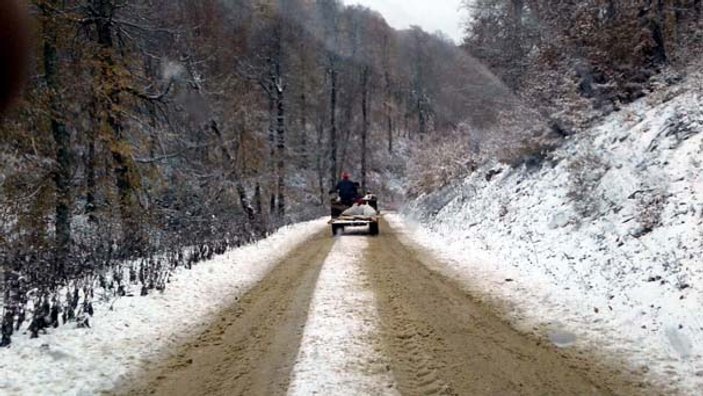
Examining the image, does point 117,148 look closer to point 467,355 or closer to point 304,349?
point 304,349

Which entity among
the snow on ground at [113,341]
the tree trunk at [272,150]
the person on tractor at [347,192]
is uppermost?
the tree trunk at [272,150]

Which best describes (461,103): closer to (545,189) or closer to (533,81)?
(533,81)

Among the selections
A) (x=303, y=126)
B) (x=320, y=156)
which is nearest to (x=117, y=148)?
(x=303, y=126)

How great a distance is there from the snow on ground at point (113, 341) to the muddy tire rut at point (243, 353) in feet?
0.92

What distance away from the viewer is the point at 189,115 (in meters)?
19.0

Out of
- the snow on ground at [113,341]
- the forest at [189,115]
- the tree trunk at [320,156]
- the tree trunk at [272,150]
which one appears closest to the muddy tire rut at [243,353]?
the snow on ground at [113,341]

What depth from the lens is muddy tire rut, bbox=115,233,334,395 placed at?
4.60m

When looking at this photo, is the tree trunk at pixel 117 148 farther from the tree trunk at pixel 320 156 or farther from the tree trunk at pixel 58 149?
the tree trunk at pixel 320 156

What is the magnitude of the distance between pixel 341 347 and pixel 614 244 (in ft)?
17.8

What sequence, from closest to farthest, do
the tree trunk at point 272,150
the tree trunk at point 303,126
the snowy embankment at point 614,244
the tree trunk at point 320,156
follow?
1. the snowy embankment at point 614,244
2. the tree trunk at point 272,150
3. the tree trunk at point 303,126
4. the tree trunk at point 320,156

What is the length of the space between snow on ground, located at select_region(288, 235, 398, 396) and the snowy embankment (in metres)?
2.01

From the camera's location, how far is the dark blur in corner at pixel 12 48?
387 inches

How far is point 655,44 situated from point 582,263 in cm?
812

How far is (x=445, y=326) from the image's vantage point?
20.9 ft
